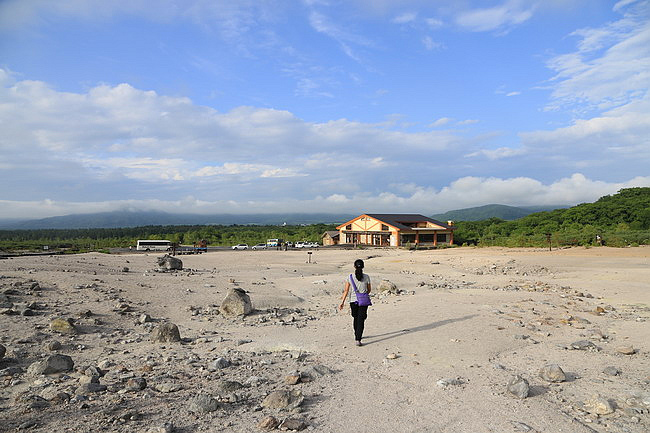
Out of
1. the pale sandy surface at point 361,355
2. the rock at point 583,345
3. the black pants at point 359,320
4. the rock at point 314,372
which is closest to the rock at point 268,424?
the pale sandy surface at point 361,355

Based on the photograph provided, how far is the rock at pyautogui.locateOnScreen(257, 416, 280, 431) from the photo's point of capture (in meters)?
4.95

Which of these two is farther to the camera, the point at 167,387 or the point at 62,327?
the point at 62,327

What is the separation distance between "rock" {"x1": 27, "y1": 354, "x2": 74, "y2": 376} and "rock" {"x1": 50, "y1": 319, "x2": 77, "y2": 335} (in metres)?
2.70

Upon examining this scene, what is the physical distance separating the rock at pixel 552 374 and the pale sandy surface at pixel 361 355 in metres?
0.10

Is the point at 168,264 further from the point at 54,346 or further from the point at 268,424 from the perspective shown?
the point at 268,424

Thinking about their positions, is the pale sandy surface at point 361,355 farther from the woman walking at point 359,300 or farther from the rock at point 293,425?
the woman walking at point 359,300

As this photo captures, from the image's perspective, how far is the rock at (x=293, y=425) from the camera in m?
4.93

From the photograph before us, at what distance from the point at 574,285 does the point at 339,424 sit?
17.8 meters

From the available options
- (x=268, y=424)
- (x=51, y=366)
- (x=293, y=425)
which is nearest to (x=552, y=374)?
(x=293, y=425)

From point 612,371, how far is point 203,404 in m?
6.93

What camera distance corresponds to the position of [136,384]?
20.3 ft

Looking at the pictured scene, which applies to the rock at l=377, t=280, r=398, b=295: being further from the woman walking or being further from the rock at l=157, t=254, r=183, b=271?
the rock at l=157, t=254, r=183, b=271

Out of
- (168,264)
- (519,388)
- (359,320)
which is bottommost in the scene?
(519,388)

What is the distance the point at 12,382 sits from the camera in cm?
626
